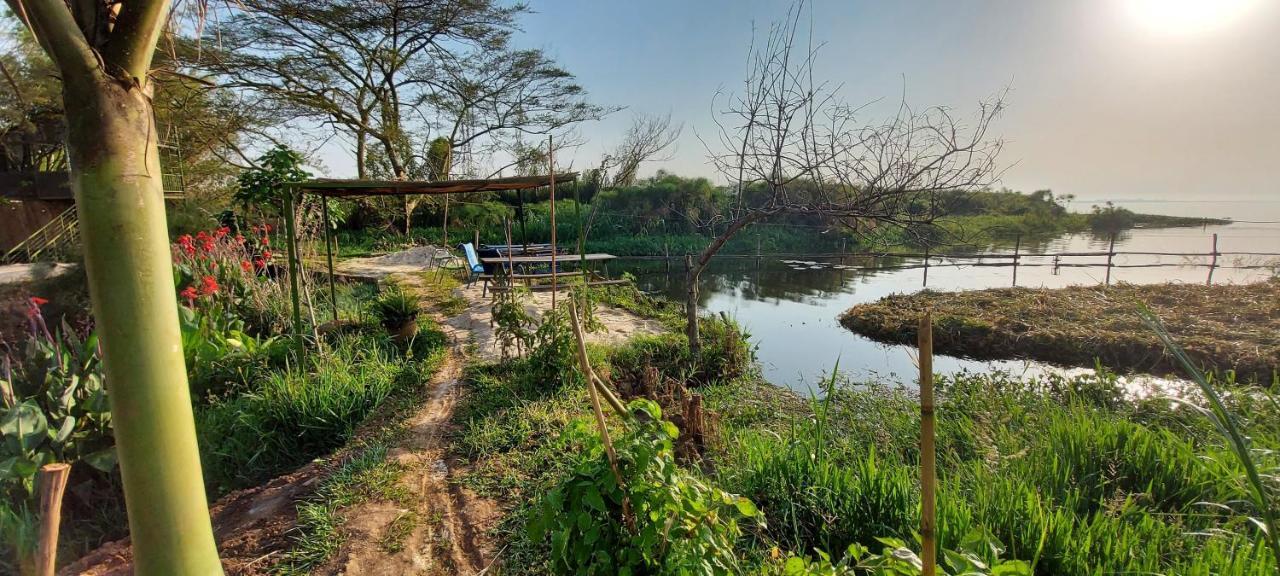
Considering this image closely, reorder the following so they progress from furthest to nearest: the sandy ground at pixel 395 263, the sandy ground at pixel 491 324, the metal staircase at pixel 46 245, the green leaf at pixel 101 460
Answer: the sandy ground at pixel 395 263 < the metal staircase at pixel 46 245 < the sandy ground at pixel 491 324 < the green leaf at pixel 101 460

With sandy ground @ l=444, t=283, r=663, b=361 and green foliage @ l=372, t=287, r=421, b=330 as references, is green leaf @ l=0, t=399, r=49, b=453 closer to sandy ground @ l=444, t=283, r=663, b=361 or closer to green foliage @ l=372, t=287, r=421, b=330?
green foliage @ l=372, t=287, r=421, b=330

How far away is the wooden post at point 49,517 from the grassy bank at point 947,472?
2.81ft

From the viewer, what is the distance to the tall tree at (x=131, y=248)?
2.29 feet

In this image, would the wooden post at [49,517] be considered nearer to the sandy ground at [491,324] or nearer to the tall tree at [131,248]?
the tall tree at [131,248]

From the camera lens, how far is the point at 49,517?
0.78 metres

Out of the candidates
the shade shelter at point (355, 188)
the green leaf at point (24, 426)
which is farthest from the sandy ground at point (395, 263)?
the green leaf at point (24, 426)

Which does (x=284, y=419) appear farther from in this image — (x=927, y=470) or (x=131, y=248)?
(x=927, y=470)

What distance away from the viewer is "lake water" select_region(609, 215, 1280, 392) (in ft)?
21.5

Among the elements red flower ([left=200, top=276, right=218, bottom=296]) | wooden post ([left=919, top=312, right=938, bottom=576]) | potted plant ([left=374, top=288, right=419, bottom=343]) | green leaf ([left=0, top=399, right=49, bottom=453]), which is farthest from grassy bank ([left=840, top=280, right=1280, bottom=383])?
green leaf ([left=0, top=399, right=49, bottom=453])

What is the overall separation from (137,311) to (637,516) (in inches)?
43.7

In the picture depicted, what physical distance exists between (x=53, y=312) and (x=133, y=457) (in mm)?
6560

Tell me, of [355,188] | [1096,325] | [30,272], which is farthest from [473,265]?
[1096,325]

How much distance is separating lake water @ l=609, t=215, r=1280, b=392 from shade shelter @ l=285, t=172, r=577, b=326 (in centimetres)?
336

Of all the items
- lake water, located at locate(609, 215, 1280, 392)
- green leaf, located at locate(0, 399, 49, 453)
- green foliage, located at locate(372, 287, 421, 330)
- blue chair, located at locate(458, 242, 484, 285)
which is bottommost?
lake water, located at locate(609, 215, 1280, 392)
